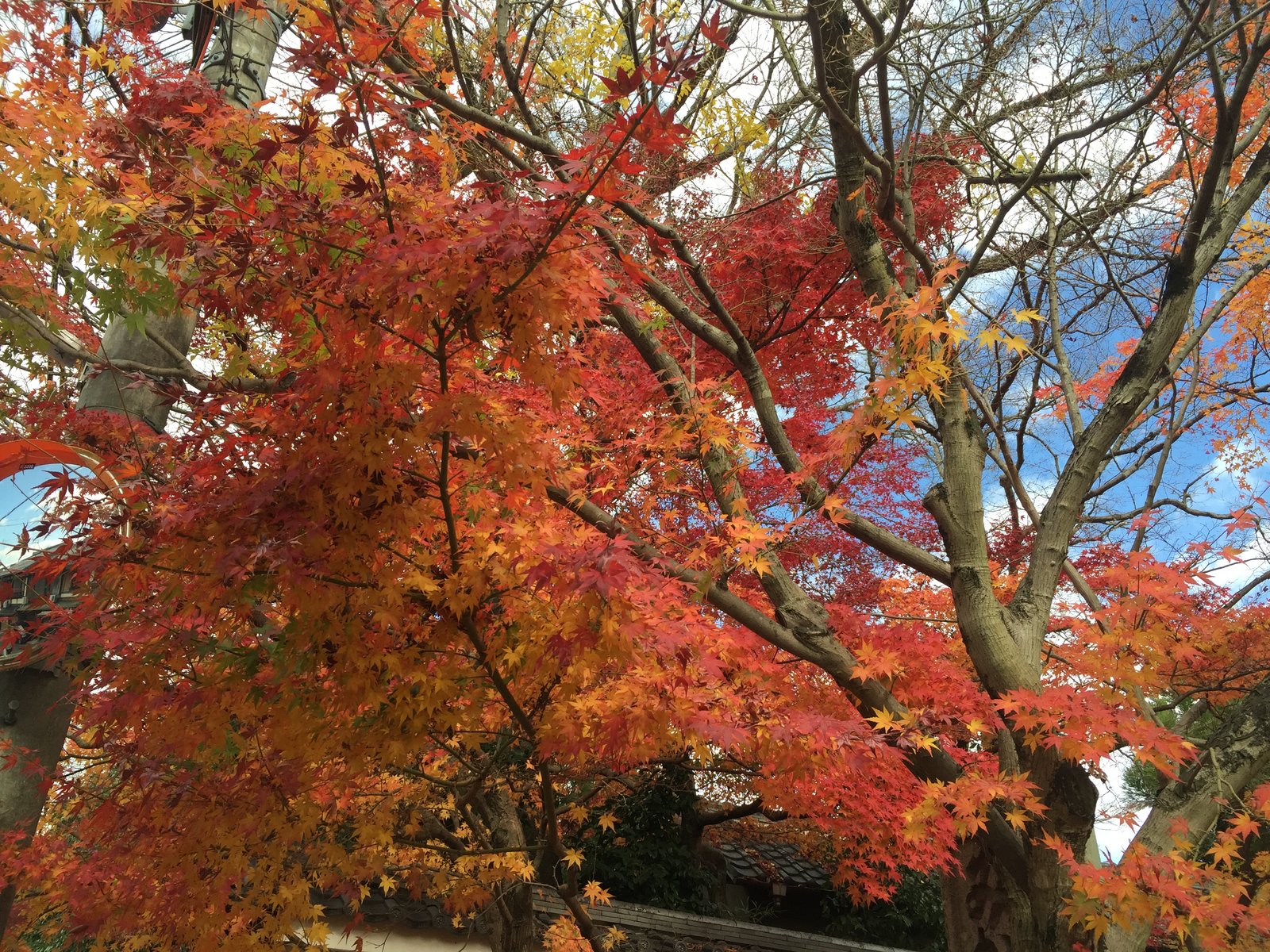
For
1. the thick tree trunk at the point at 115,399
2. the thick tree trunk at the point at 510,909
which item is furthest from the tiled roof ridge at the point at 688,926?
the thick tree trunk at the point at 115,399

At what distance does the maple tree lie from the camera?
2.97 metres

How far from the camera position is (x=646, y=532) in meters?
5.80

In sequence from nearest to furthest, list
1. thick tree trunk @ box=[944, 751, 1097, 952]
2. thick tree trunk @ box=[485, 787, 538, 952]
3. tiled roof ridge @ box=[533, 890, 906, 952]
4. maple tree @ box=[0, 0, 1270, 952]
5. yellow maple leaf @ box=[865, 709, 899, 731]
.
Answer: maple tree @ box=[0, 0, 1270, 952], yellow maple leaf @ box=[865, 709, 899, 731], thick tree trunk @ box=[944, 751, 1097, 952], thick tree trunk @ box=[485, 787, 538, 952], tiled roof ridge @ box=[533, 890, 906, 952]

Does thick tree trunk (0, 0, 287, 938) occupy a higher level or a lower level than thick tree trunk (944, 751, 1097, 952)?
higher

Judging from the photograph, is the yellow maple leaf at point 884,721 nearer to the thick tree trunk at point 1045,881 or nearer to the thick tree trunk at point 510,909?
the thick tree trunk at point 1045,881

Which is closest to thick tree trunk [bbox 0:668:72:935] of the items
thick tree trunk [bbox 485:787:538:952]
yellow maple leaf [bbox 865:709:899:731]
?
thick tree trunk [bbox 485:787:538:952]

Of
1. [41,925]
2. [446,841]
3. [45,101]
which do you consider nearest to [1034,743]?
[446,841]

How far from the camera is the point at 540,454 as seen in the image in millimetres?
3137

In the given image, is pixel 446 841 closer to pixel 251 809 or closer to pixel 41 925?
pixel 251 809

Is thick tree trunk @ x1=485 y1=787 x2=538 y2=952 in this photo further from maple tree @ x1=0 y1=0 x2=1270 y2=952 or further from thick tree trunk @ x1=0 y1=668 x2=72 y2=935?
thick tree trunk @ x1=0 y1=668 x2=72 y2=935

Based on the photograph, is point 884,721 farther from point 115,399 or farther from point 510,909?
point 115,399

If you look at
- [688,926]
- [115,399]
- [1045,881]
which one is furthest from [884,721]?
[688,926]

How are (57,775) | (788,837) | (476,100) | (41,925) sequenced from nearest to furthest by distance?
(57,775) → (476,100) → (41,925) → (788,837)

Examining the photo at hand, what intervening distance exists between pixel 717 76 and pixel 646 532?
380 centimetres
